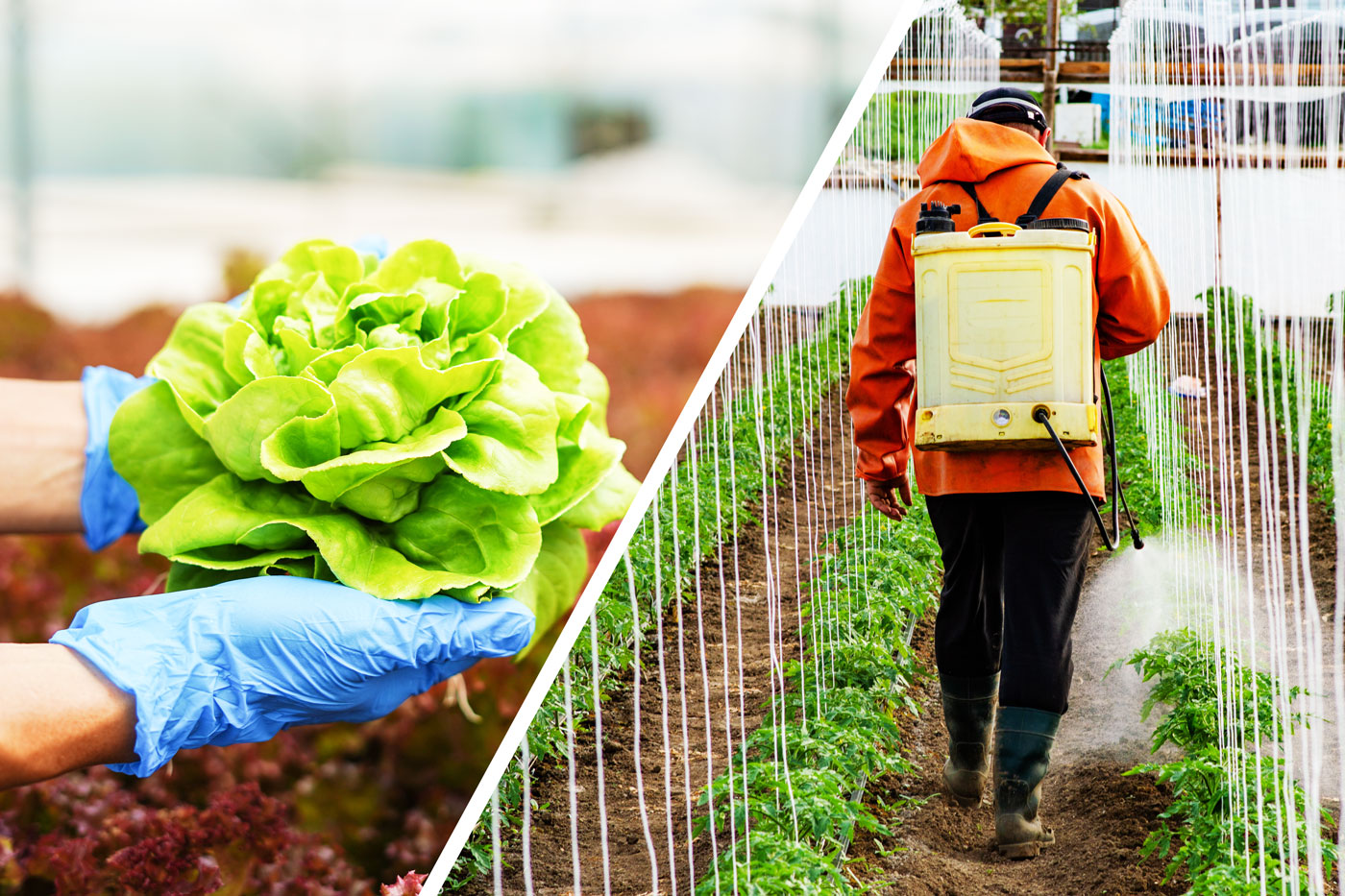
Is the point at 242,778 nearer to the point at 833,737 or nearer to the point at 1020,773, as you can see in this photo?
the point at 833,737

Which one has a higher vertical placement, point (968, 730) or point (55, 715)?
point (55, 715)

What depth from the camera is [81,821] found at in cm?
194

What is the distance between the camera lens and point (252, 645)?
1.53m

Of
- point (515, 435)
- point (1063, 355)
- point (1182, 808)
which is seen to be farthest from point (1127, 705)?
point (515, 435)

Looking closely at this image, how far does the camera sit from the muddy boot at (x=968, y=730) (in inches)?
78.9

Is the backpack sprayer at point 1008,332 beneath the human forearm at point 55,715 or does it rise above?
above

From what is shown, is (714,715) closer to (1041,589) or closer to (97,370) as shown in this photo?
(1041,589)

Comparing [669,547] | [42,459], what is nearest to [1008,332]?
[42,459]

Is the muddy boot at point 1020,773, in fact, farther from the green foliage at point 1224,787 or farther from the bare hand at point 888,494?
the bare hand at point 888,494

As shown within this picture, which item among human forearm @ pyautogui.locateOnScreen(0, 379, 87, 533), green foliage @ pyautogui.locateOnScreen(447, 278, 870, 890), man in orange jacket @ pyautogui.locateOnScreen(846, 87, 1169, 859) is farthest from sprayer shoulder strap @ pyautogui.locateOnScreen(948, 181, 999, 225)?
human forearm @ pyautogui.locateOnScreen(0, 379, 87, 533)

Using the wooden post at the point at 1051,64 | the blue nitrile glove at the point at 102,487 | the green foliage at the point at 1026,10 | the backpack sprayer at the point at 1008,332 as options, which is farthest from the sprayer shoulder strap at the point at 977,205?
the green foliage at the point at 1026,10

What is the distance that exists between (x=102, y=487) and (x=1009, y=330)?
5.28 ft

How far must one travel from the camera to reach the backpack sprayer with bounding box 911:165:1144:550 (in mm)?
1655

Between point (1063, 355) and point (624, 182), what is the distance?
5.12 ft
